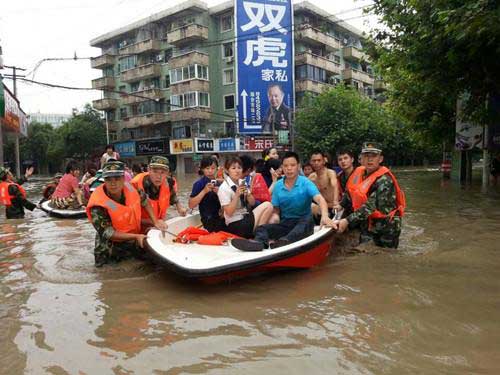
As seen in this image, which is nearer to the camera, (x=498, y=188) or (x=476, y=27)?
(x=476, y=27)

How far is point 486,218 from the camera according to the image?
→ 8.73m

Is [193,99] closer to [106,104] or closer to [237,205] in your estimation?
[106,104]

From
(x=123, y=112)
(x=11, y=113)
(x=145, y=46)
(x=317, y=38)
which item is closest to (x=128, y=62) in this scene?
(x=145, y=46)

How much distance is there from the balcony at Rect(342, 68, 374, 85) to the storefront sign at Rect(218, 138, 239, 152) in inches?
594

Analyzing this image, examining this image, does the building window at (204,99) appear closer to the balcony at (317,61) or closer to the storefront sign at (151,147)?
the storefront sign at (151,147)

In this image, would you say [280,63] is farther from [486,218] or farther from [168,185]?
[168,185]

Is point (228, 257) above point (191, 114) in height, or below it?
below

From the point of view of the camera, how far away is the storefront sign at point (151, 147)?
119 feet

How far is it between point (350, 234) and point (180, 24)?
32.7m

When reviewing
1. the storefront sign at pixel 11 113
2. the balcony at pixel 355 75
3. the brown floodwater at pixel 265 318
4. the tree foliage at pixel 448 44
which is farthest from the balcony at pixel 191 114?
the brown floodwater at pixel 265 318

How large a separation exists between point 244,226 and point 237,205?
0.28m

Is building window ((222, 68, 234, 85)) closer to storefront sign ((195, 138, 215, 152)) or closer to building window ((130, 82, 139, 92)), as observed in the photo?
storefront sign ((195, 138, 215, 152))

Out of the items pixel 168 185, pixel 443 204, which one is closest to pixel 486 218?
pixel 443 204

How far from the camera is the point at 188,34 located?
3322cm
